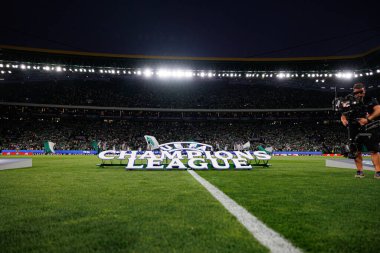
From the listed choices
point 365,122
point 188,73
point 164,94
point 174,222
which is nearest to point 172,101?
point 164,94

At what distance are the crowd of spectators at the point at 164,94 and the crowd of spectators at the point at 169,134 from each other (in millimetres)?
3763

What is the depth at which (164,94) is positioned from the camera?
5197cm

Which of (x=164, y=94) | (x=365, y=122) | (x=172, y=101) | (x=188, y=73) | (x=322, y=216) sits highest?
(x=188, y=73)

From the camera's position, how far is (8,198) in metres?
4.78

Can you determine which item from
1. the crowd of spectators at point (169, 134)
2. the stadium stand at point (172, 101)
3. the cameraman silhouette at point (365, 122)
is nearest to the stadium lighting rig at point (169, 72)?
the stadium stand at point (172, 101)

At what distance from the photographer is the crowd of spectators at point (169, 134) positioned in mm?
42125

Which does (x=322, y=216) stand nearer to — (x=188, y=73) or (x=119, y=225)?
(x=119, y=225)

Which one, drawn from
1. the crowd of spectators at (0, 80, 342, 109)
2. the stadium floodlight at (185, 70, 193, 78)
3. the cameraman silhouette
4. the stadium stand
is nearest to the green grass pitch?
the cameraman silhouette

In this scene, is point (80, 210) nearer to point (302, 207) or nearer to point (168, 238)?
point (168, 238)

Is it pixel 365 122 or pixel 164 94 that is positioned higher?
pixel 164 94

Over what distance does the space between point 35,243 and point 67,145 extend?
43.2 metres

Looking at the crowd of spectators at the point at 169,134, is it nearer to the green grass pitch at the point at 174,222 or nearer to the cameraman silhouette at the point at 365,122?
the cameraman silhouette at the point at 365,122

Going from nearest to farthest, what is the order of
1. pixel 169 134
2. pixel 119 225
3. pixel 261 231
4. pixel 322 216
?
pixel 261 231, pixel 119 225, pixel 322 216, pixel 169 134

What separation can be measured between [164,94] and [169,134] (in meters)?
9.58
